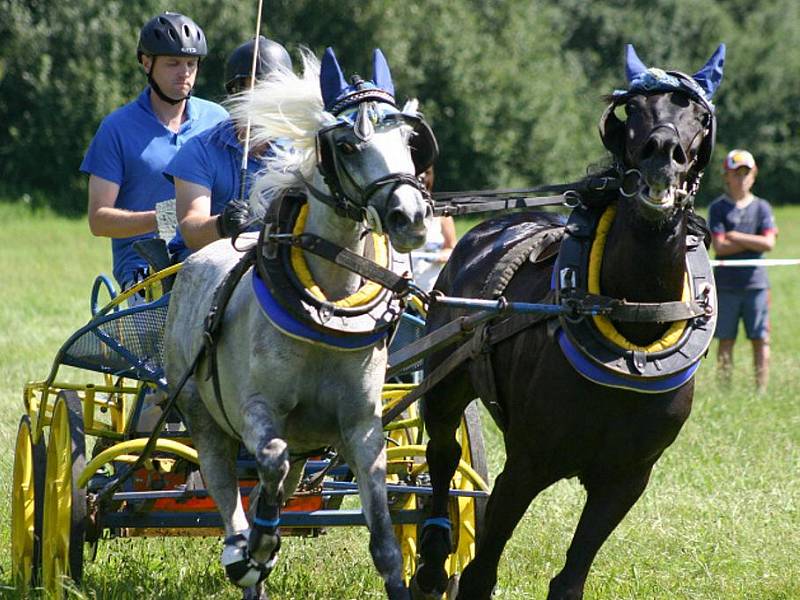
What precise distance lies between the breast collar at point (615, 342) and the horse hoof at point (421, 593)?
132cm

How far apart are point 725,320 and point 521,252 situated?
6.61m

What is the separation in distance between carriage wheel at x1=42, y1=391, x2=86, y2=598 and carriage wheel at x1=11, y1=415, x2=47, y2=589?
0.35 ft

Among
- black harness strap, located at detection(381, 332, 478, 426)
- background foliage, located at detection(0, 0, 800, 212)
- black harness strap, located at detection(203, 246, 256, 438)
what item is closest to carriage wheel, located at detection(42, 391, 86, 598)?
black harness strap, located at detection(203, 246, 256, 438)

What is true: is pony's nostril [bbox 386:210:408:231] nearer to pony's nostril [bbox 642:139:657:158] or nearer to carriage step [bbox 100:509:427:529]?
pony's nostril [bbox 642:139:657:158]

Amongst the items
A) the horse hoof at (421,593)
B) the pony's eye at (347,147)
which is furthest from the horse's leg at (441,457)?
the pony's eye at (347,147)

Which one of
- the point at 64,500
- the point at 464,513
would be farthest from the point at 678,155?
the point at 64,500

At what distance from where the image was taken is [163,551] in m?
6.54

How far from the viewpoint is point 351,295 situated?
425cm

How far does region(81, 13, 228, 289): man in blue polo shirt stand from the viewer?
20.6ft

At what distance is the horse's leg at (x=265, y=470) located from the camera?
410 cm

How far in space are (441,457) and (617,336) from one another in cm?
151

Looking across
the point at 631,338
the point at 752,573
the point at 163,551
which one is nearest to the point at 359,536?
the point at 163,551

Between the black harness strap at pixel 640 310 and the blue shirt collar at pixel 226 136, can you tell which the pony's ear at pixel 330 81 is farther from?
the blue shirt collar at pixel 226 136

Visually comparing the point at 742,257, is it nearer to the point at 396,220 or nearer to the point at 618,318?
the point at 618,318
